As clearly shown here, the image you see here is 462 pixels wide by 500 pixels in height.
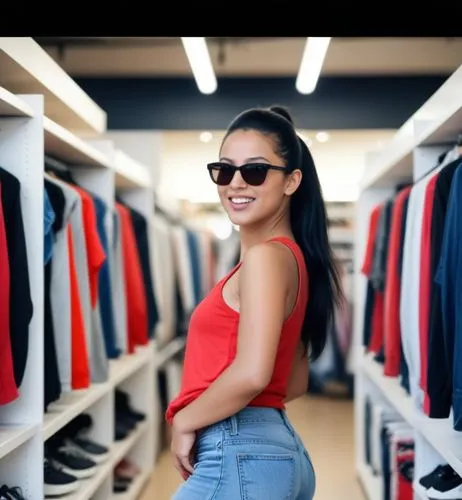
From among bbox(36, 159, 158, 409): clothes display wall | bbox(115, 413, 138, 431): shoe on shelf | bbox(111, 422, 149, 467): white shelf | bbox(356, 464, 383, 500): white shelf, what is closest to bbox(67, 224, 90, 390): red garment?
bbox(36, 159, 158, 409): clothes display wall

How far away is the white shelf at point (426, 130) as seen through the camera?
2.31 meters

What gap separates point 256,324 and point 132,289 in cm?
246

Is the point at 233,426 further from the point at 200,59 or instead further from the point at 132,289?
the point at 132,289

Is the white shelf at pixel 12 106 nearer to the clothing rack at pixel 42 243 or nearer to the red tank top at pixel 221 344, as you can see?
the clothing rack at pixel 42 243

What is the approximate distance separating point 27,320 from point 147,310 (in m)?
1.96

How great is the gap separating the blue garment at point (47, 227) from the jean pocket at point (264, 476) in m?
1.14

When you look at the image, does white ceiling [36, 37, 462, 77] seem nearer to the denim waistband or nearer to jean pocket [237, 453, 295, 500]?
the denim waistband

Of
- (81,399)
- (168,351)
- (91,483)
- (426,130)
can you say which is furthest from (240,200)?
(168,351)

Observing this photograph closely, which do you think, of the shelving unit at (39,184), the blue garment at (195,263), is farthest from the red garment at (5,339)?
the blue garment at (195,263)

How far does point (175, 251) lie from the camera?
19.3ft

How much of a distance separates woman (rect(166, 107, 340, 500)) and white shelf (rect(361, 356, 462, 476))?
25.6 inches

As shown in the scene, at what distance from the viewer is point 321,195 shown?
178 centimetres

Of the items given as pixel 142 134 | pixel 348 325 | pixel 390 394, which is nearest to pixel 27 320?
pixel 390 394

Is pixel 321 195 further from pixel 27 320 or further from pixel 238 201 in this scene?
pixel 27 320
